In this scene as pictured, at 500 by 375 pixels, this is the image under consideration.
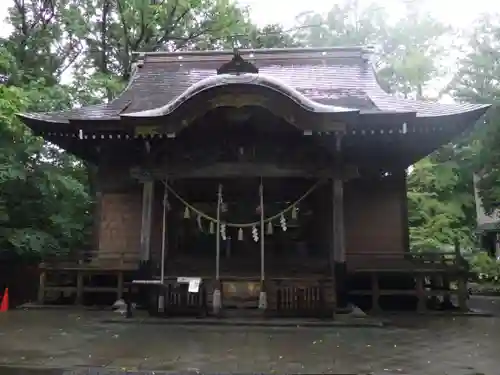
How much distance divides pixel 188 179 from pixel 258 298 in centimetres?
302

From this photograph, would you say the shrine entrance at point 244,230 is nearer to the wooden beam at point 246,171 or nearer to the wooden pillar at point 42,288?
the wooden beam at point 246,171

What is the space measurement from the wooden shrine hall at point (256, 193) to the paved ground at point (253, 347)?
1371 mm

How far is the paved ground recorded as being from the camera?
223 inches

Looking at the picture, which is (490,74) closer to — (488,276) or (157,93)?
(488,276)

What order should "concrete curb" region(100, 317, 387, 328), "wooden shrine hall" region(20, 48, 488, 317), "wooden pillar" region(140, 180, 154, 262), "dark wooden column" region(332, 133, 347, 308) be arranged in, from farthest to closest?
"wooden pillar" region(140, 180, 154, 262)
"dark wooden column" region(332, 133, 347, 308)
"wooden shrine hall" region(20, 48, 488, 317)
"concrete curb" region(100, 317, 387, 328)

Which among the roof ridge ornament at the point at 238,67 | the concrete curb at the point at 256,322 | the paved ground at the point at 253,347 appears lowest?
the paved ground at the point at 253,347

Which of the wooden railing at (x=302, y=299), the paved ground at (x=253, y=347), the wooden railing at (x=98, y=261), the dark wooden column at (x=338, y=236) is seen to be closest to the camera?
the paved ground at (x=253, y=347)

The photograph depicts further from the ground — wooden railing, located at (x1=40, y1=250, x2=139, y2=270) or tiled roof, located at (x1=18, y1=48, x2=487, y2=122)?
tiled roof, located at (x1=18, y1=48, x2=487, y2=122)

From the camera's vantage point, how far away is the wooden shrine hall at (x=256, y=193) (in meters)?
9.81

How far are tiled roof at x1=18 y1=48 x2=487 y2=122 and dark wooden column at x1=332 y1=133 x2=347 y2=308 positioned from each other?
4.38 feet

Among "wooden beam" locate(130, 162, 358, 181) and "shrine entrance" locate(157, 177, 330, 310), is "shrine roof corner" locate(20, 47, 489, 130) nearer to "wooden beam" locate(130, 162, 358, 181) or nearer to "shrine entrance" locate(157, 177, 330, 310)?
"wooden beam" locate(130, 162, 358, 181)

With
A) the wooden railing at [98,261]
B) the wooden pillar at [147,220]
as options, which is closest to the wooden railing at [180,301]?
the wooden pillar at [147,220]

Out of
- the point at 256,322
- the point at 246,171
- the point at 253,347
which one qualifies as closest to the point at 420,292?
the point at 256,322

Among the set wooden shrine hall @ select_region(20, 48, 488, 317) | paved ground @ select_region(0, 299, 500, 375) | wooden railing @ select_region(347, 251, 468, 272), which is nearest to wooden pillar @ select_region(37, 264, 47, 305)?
wooden shrine hall @ select_region(20, 48, 488, 317)
